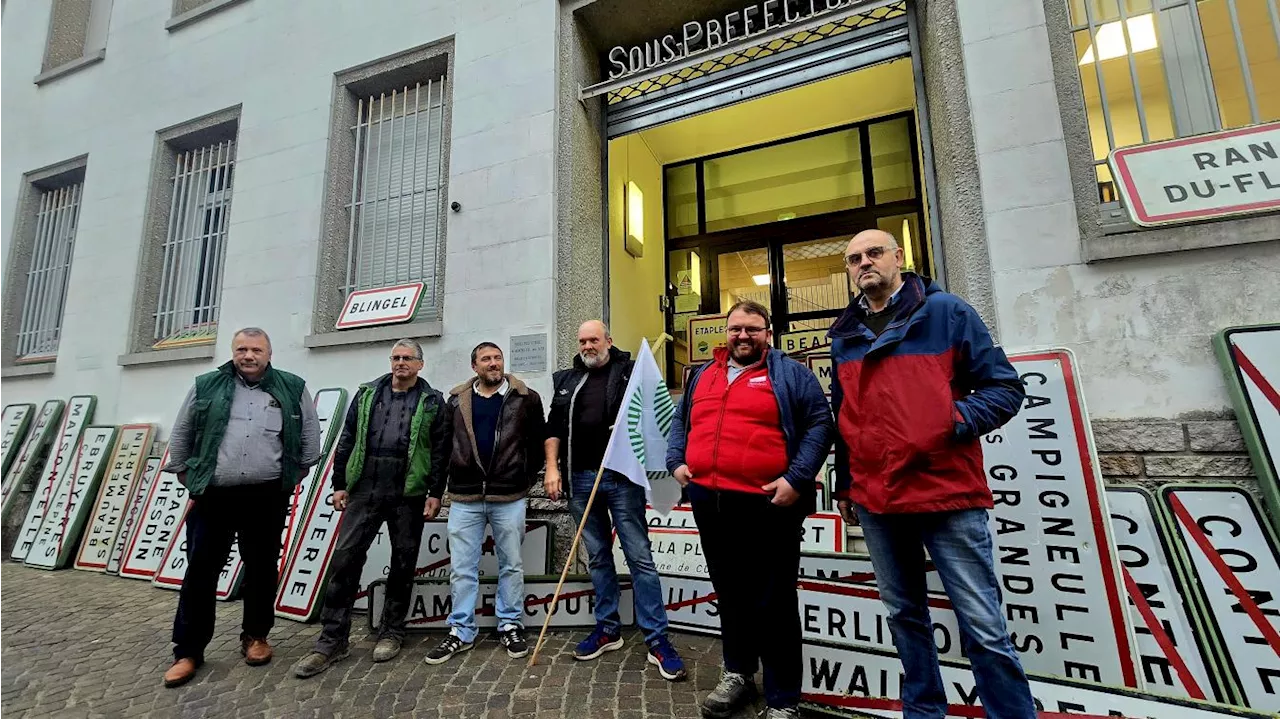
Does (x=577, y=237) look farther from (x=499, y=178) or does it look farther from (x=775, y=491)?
(x=775, y=491)

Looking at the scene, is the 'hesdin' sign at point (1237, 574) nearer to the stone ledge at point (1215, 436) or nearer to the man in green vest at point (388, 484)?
the stone ledge at point (1215, 436)

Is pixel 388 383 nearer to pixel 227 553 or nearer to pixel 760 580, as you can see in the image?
pixel 227 553

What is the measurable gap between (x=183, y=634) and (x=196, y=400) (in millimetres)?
1306

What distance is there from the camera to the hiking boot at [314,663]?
312 cm

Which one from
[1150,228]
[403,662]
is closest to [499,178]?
[403,662]

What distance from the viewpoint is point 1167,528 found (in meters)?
2.88

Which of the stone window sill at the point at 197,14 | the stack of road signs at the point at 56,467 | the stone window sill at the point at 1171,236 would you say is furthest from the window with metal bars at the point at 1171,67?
the stack of road signs at the point at 56,467

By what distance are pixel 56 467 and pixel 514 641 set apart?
266 inches

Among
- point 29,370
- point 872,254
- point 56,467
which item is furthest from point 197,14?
point 872,254

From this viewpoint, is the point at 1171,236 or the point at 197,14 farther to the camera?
the point at 197,14

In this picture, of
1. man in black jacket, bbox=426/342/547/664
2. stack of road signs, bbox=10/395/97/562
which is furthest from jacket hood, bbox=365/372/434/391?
stack of road signs, bbox=10/395/97/562

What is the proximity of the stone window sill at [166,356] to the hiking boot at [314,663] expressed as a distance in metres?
4.33

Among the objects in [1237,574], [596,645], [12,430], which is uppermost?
[12,430]

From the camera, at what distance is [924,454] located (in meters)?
1.99
